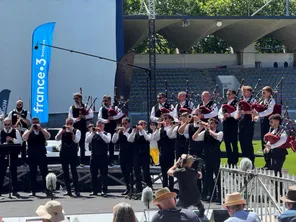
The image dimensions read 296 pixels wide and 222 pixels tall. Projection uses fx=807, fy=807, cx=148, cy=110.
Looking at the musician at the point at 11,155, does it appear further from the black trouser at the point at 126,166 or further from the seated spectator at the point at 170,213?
the seated spectator at the point at 170,213

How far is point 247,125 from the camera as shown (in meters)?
15.7

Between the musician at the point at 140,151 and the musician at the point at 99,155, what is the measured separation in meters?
0.61

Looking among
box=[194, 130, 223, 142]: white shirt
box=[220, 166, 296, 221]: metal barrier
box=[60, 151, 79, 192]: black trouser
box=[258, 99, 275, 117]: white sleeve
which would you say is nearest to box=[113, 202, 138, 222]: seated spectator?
box=[220, 166, 296, 221]: metal barrier

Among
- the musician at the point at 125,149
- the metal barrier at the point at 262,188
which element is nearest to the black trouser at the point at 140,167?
the musician at the point at 125,149

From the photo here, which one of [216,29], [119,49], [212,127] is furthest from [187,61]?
[212,127]

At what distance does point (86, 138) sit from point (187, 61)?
27.1 meters

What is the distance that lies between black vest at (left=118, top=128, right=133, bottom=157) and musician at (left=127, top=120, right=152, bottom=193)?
0.28 m

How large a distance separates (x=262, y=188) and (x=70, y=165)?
651cm

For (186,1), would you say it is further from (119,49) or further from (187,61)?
(119,49)

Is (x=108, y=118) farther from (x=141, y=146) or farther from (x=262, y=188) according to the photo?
(x=262, y=188)

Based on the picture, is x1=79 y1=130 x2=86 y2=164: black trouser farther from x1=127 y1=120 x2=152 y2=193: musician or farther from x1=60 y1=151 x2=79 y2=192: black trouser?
x1=127 y1=120 x2=152 y2=193: musician

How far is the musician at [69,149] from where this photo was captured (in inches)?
666

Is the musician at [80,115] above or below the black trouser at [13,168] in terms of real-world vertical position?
above

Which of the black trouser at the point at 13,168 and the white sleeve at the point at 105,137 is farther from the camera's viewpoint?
the black trouser at the point at 13,168
